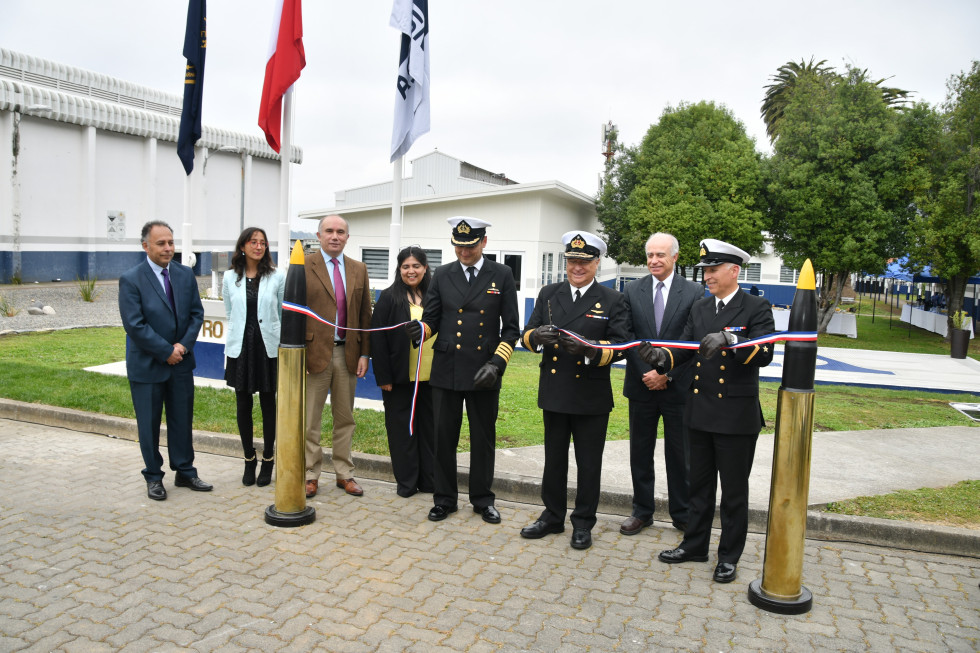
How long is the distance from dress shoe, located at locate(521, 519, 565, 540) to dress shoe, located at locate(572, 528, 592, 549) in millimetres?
192

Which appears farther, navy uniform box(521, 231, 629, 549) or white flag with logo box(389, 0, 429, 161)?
white flag with logo box(389, 0, 429, 161)

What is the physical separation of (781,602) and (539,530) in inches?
67.3

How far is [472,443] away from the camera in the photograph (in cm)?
564

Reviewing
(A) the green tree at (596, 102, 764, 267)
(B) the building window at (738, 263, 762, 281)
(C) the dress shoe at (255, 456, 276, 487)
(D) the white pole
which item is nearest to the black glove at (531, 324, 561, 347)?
(C) the dress shoe at (255, 456, 276, 487)

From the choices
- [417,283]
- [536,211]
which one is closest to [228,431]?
[417,283]

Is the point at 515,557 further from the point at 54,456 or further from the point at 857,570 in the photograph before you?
the point at 54,456

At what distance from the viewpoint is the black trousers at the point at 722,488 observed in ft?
15.0

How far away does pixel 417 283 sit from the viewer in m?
6.22

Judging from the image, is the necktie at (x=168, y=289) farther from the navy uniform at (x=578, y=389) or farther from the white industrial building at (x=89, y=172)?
the white industrial building at (x=89, y=172)

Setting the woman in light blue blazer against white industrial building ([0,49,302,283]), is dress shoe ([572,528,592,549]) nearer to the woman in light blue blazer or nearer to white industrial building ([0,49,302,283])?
the woman in light blue blazer

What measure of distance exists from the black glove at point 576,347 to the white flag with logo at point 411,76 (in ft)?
17.5

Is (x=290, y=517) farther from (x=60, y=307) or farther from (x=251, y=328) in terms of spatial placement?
(x=60, y=307)

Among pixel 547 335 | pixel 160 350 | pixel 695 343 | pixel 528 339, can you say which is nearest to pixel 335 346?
pixel 160 350

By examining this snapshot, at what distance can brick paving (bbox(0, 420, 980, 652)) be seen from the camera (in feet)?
12.2
